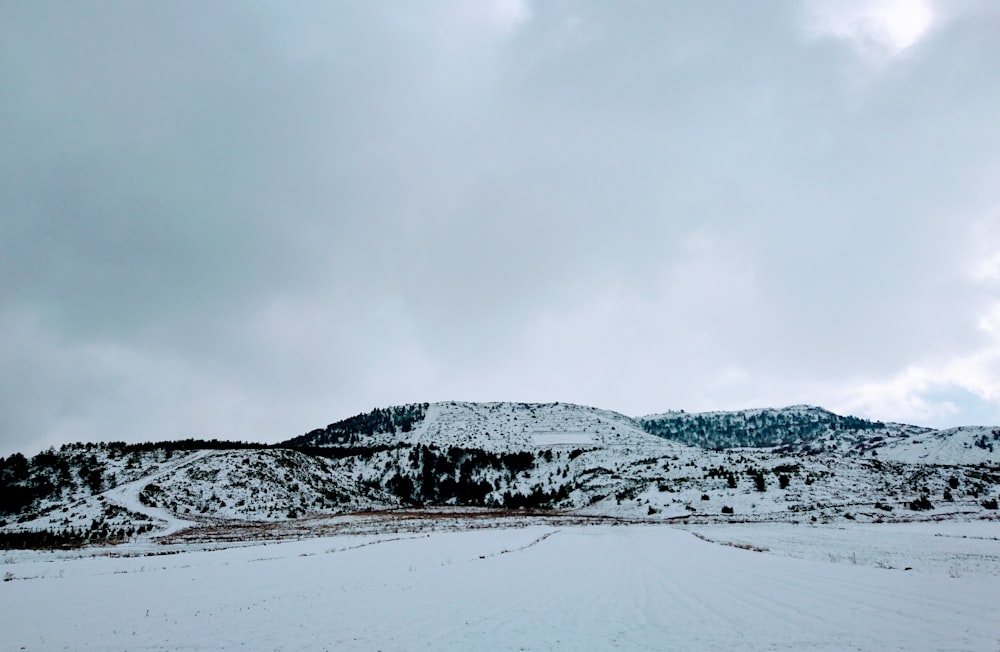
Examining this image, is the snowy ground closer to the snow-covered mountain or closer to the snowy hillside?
the snow-covered mountain

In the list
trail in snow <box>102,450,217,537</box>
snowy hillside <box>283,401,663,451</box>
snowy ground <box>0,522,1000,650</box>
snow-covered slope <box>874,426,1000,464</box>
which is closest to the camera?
snowy ground <box>0,522,1000,650</box>

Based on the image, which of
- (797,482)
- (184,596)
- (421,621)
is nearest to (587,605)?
(421,621)

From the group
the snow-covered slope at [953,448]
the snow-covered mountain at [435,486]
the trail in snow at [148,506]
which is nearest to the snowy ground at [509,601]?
the trail in snow at [148,506]

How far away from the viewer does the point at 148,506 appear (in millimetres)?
55469

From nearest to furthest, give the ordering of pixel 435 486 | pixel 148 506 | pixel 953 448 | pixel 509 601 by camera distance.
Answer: pixel 509 601 → pixel 148 506 → pixel 435 486 → pixel 953 448

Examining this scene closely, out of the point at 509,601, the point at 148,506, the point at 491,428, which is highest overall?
the point at 491,428

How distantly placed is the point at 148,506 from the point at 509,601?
57612mm

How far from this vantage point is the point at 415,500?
91.8 metres

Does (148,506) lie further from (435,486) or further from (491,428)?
(491,428)

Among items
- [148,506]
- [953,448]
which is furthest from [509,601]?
[953,448]

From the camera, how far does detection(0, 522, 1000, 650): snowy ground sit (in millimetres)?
9844

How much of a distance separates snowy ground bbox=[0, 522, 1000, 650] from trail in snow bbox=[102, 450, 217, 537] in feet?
78.8

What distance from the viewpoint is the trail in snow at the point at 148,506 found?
4845 cm

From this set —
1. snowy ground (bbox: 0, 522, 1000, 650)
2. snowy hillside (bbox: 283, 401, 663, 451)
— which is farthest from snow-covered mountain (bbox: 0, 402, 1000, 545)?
snowy hillside (bbox: 283, 401, 663, 451)
